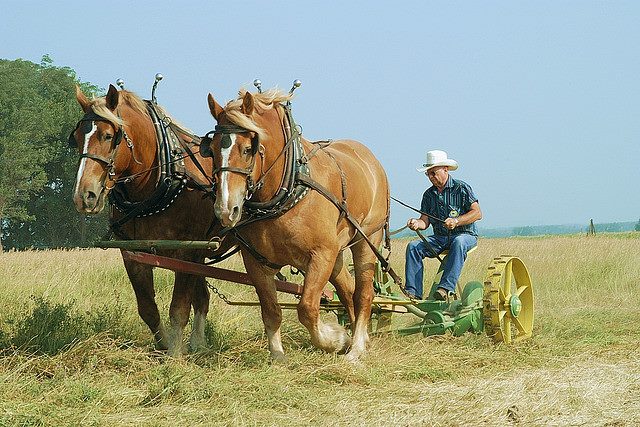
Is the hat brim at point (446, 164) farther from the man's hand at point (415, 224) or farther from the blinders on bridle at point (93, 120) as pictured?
the blinders on bridle at point (93, 120)

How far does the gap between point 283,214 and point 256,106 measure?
0.76 m

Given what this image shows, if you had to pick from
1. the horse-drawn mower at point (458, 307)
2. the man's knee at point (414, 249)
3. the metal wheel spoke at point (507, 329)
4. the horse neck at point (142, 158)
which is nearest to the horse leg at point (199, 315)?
the horse-drawn mower at point (458, 307)

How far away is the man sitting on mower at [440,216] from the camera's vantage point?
301 inches

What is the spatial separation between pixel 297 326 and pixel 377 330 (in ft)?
2.54

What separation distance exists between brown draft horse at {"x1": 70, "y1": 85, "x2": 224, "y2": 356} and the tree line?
29.4 metres

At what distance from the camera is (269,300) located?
6117 millimetres

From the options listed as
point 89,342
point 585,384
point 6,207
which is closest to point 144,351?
point 89,342

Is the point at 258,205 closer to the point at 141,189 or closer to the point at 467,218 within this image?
the point at 141,189

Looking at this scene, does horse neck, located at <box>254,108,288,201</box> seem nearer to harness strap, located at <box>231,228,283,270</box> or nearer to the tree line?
harness strap, located at <box>231,228,283,270</box>

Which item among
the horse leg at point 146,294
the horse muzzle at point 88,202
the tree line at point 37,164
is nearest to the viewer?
the horse muzzle at point 88,202

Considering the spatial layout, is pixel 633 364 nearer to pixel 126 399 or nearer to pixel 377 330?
pixel 377 330

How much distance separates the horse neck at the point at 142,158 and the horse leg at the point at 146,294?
1.88 ft

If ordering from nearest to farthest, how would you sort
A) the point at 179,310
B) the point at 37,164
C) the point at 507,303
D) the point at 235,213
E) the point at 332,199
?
1. the point at 235,213
2. the point at 332,199
3. the point at 179,310
4. the point at 507,303
5. the point at 37,164

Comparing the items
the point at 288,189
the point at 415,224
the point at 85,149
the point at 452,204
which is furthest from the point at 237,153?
the point at 452,204
